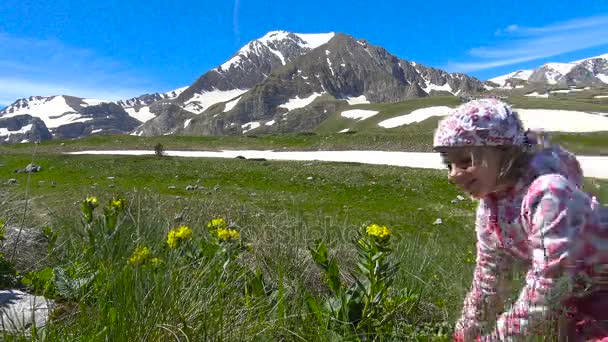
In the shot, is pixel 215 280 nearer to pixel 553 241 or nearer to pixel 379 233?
pixel 379 233

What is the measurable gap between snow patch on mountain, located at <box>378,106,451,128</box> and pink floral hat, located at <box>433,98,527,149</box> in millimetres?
86103

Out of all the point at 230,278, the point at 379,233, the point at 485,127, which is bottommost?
the point at 230,278

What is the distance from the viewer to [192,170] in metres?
21.4

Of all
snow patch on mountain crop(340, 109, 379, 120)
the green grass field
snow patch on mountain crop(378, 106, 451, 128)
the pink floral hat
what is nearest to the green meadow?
the green grass field

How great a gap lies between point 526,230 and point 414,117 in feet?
296

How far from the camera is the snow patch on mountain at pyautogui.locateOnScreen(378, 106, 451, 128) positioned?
86.8m

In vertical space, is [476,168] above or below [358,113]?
below

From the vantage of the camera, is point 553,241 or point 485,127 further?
point 485,127

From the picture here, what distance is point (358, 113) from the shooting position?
122 m

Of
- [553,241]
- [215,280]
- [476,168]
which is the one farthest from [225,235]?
[553,241]

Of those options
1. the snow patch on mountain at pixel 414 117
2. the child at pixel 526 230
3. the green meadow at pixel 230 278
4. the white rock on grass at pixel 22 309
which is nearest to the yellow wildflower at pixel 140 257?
the green meadow at pixel 230 278

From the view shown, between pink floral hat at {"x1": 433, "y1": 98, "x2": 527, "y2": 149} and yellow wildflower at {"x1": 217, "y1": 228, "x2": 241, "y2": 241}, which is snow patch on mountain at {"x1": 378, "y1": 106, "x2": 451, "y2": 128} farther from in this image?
pink floral hat at {"x1": 433, "y1": 98, "x2": 527, "y2": 149}

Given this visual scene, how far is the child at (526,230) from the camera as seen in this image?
5.44ft

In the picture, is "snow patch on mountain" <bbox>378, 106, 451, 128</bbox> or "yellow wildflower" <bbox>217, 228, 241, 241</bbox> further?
"snow patch on mountain" <bbox>378, 106, 451, 128</bbox>
